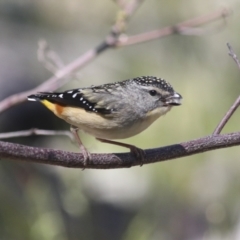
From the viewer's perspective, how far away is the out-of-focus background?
230 inches

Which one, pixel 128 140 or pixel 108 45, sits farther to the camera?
pixel 128 140

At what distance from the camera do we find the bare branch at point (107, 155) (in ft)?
9.23

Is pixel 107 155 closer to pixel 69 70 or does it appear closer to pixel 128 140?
pixel 69 70

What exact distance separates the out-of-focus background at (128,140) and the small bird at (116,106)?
1.06 metres

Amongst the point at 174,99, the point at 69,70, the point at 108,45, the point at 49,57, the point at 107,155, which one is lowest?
the point at 107,155

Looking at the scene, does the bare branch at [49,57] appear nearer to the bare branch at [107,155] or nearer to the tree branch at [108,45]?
the tree branch at [108,45]

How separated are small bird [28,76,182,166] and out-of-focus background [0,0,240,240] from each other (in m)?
1.06

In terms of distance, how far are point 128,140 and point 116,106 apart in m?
3.85

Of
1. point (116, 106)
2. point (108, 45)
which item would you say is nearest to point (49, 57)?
point (108, 45)

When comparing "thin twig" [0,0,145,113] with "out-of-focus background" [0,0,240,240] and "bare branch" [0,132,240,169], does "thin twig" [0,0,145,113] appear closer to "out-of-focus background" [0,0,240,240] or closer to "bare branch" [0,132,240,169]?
"out-of-focus background" [0,0,240,240]

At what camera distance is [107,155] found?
3.35 metres

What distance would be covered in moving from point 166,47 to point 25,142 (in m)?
2.89

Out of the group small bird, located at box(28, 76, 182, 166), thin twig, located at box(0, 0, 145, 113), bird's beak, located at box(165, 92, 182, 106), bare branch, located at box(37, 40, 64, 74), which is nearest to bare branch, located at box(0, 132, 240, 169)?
small bird, located at box(28, 76, 182, 166)

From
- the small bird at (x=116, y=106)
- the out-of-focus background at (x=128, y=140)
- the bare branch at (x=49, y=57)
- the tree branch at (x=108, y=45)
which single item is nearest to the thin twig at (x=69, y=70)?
the tree branch at (x=108, y=45)
